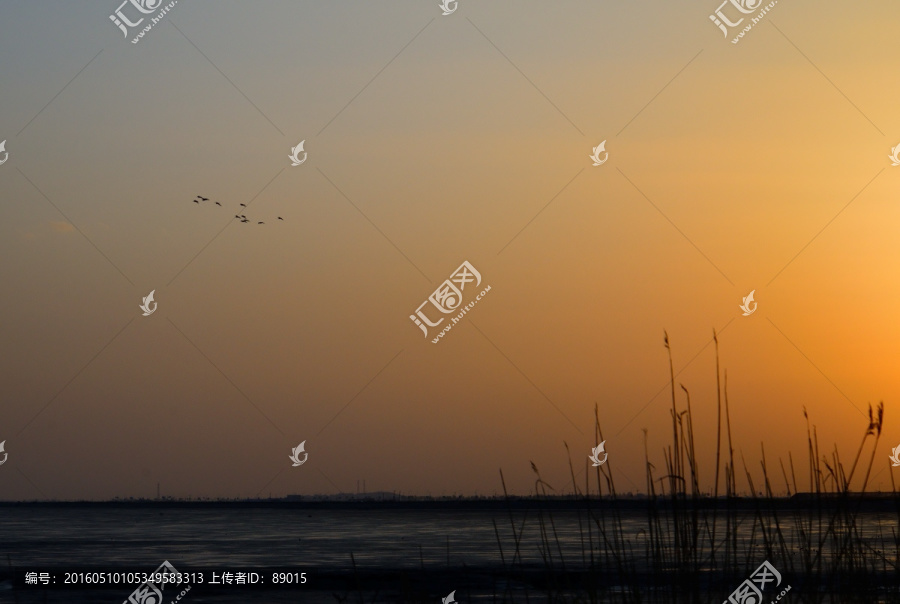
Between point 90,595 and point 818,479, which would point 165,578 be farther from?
point 818,479

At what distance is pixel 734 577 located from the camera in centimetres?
558

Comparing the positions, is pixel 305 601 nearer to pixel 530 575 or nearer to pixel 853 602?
pixel 530 575

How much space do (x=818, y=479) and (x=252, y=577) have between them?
76.1ft

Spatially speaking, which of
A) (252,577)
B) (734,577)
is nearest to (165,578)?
(252,577)

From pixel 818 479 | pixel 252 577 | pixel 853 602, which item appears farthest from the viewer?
pixel 252 577

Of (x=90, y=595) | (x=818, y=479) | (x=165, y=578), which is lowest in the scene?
(x=818, y=479)

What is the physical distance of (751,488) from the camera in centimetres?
560

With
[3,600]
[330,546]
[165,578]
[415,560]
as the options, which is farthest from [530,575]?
[330,546]

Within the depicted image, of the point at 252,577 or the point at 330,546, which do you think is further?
the point at 330,546

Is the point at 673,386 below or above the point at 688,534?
above

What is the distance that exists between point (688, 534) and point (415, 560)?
2971 centimetres

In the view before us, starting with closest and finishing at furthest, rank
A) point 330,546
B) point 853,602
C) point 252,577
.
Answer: point 853,602, point 252,577, point 330,546

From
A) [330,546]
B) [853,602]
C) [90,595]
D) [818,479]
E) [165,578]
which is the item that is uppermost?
[330,546]

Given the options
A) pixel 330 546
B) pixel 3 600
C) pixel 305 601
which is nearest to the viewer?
pixel 3 600
